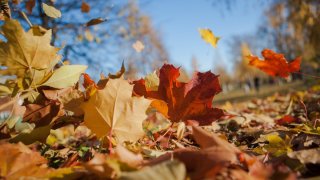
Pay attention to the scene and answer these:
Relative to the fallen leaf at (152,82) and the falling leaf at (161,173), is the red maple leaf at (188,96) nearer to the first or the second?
the fallen leaf at (152,82)

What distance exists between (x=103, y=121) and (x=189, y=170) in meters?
0.25

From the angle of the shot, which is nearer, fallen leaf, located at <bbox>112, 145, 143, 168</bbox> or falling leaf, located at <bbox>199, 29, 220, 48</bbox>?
fallen leaf, located at <bbox>112, 145, 143, 168</bbox>

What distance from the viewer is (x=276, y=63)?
3.97 ft

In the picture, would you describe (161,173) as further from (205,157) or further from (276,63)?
(276,63)

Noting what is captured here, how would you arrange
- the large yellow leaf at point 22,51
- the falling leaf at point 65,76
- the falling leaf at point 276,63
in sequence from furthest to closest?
the falling leaf at point 276,63, the falling leaf at point 65,76, the large yellow leaf at point 22,51

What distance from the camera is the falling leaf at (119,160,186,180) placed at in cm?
41

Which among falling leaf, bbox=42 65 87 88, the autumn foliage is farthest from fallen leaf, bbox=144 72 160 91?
falling leaf, bbox=42 65 87 88

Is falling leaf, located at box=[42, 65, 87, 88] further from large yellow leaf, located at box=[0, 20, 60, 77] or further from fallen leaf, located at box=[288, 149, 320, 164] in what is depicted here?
fallen leaf, located at box=[288, 149, 320, 164]

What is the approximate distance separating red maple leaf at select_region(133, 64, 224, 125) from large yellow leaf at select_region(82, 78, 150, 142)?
0.12m

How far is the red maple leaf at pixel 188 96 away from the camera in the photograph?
777mm

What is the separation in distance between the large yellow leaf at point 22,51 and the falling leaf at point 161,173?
0.41 metres

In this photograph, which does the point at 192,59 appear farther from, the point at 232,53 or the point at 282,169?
the point at 282,169

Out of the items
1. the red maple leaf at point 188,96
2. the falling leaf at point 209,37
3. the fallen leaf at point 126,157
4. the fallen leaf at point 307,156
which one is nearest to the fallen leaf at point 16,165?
the fallen leaf at point 126,157

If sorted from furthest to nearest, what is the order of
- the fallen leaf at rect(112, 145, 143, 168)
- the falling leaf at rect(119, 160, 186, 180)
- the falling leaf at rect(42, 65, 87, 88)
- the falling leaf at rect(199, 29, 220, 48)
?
the falling leaf at rect(199, 29, 220, 48), the falling leaf at rect(42, 65, 87, 88), the fallen leaf at rect(112, 145, 143, 168), the falling leaf at rect(119, 160, 186, 180)
